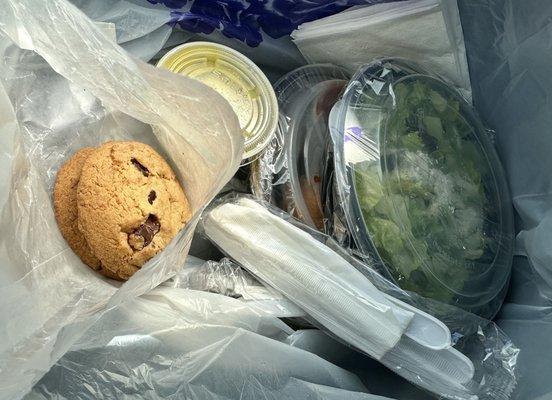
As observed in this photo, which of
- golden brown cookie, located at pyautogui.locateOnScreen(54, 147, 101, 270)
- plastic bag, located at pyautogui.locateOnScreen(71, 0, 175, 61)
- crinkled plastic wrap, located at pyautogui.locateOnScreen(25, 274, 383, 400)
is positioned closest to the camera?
crinkled plastic wrap, located at pyautogui.locateOnScreen(25, 274, 383, 400)

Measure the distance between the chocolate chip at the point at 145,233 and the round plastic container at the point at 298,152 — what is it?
0.17 metres

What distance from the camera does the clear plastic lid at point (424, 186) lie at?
783 millimetres

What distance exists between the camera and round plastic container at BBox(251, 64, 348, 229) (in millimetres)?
836

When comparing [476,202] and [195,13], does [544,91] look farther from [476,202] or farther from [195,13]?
[195,13]

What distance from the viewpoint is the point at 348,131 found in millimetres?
787

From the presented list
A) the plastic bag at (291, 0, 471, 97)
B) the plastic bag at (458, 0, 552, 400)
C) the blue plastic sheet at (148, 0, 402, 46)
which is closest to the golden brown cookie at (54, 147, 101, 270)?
the blue plastic sheet at (148, 0, 402, 46)

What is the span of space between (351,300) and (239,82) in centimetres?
34

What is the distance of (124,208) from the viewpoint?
2.23 ft

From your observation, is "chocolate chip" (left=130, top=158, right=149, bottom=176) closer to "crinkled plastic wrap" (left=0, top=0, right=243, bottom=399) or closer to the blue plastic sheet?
"crinkled plastic wrap" (left=0, top=0, right=243, bottom=399)

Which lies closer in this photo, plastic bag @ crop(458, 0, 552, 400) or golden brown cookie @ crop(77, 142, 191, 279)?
golden brown cookie @ crop(77, 142, 191, 279)

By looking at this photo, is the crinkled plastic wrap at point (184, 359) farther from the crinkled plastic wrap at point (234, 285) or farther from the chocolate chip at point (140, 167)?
the chocolate chip at point (140, 167)

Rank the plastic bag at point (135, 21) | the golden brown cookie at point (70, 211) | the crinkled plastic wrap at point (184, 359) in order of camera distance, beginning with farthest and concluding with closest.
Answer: the plastic bag at point (135, 21) → the golden brown cookie at point (70, 211) → the crinkled plastic wrap at point (184, 359)

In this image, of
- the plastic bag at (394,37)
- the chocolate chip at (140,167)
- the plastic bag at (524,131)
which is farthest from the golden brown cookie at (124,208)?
the plastic bag at (524,131)

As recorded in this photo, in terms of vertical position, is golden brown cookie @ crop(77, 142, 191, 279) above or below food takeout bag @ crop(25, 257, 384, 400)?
above
